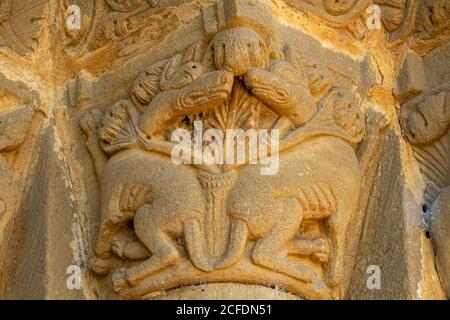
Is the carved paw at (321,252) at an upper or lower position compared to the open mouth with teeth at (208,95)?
lower

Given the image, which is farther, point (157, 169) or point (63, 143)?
point (63, 143)

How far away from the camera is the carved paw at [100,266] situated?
353cm

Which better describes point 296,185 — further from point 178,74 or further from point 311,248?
point 178,74

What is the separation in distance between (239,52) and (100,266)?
0.68 m

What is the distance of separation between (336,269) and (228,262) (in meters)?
0.32

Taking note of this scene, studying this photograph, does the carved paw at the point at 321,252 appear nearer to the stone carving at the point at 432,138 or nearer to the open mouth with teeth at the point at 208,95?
the stone carving at the point at 432,138

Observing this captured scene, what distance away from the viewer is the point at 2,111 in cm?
374

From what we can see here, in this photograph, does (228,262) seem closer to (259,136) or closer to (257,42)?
(259,136)

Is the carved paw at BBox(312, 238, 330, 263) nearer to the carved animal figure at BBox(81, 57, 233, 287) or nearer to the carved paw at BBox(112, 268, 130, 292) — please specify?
the carved animal figure at BBox(81, 57, 233, 287)

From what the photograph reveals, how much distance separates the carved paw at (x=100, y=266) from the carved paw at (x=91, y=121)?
1.24 feet

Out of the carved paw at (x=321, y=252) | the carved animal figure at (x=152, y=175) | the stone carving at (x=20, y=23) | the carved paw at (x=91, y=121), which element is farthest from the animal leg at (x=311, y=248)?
the stone carving at (x=20, y=23)

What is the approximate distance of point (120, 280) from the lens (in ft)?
11.3
